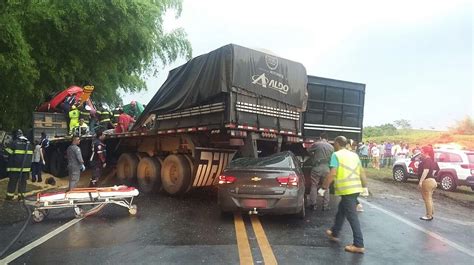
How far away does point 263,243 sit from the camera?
6660 millimetres

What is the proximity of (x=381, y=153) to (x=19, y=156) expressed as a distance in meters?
19.3

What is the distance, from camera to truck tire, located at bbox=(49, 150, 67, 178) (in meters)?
17.1

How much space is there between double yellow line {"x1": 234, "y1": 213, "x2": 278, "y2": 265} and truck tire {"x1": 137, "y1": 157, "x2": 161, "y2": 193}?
483 cm

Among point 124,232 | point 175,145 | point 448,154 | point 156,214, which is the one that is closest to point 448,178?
point 448,154

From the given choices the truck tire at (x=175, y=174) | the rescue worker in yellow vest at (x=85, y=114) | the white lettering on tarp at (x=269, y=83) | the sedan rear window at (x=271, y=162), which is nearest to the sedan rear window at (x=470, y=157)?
the white lettering on tarp at (x=269, y=83)

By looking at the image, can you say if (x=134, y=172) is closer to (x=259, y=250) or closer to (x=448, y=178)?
(x=259, y=250)

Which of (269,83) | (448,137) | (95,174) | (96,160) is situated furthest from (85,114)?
(448,137)

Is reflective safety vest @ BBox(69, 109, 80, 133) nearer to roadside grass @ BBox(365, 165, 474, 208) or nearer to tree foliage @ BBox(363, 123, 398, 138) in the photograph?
roadside grass @ BBox(365, 165, 474, 208)

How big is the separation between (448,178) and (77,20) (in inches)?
544

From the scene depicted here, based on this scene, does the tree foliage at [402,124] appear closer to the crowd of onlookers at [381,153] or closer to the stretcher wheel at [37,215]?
the crowd of onlookers at [381,153]

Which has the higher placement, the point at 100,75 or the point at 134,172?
the point at 100,75

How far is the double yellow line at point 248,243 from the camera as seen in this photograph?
5797 mm

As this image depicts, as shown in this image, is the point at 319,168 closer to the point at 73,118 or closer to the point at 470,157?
the point at 470,157

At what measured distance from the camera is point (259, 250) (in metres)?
6.25
